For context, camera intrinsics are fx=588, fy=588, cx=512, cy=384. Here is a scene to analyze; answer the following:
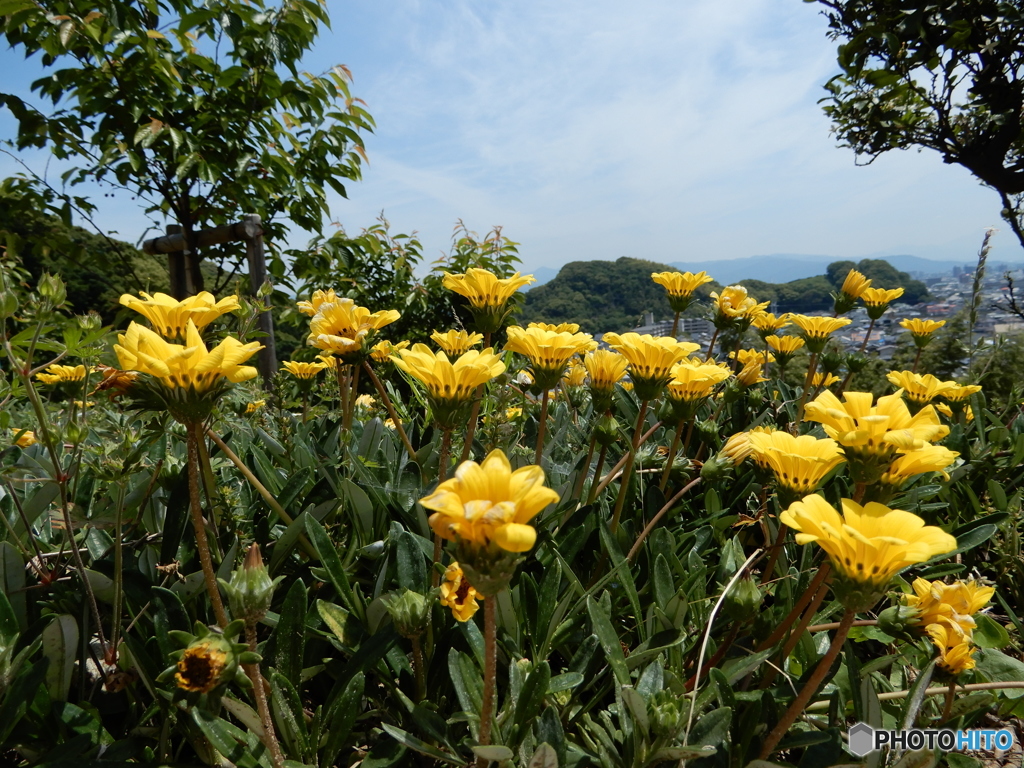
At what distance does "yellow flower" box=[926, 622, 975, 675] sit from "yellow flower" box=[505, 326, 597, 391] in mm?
707

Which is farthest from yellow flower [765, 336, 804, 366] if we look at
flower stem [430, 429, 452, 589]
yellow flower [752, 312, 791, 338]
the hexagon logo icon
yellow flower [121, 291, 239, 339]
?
yellow flower [121, 291, 239, 339]

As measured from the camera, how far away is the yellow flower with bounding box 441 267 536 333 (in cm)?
116

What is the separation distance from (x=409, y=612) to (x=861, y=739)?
66 cm

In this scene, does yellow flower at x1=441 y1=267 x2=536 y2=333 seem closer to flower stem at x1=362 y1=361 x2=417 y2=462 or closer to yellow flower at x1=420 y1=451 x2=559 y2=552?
flower stem at x1=362 y1=361 x2=417 y2=462

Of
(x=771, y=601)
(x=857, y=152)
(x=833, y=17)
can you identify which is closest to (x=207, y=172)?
(x=771, y=601)

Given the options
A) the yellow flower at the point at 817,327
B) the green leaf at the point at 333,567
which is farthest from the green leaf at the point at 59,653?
the yellow flower at the point at 817,327

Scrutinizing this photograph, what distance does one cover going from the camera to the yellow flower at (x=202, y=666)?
2.05 ft

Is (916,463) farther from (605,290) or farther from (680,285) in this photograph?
(605,290)

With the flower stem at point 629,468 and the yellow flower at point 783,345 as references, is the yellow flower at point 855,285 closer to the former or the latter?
the yellow flower at point 783,345

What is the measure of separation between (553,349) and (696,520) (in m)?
0.62

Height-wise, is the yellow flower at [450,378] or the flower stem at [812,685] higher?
the yellow flower at [450,378]

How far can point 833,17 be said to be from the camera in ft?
13.0

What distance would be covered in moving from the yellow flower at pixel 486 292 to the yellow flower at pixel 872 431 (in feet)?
1.93

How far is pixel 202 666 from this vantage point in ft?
2.06
